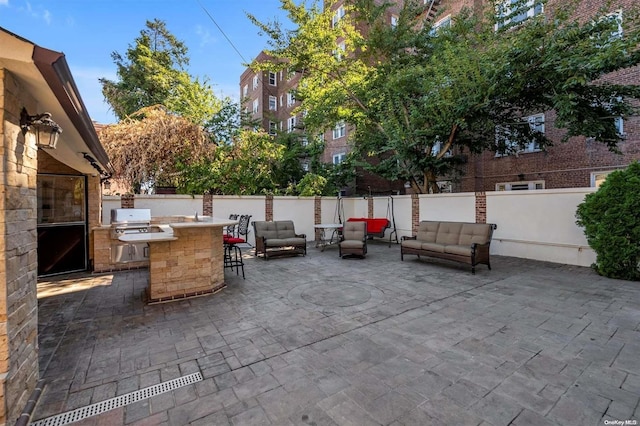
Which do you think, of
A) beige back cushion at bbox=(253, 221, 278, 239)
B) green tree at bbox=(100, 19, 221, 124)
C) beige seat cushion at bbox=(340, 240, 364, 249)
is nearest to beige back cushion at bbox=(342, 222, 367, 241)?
beige seat cushion at bbox=(340, 240, 364, 249)

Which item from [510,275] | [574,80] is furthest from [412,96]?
[510,275]

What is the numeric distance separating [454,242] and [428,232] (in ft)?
2.44

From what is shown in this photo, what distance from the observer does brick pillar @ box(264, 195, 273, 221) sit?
1041 cm

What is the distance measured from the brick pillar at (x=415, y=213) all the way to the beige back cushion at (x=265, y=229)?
16.7ft

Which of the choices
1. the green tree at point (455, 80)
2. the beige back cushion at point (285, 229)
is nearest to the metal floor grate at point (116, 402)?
the beige back cushion at point (285, 229)

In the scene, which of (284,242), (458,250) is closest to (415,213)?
(458,250)

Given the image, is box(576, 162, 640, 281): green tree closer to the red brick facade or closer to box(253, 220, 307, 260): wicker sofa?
the red brick facade

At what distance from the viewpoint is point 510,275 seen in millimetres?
6000

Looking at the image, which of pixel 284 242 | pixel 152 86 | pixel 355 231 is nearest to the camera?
pixel 284 242

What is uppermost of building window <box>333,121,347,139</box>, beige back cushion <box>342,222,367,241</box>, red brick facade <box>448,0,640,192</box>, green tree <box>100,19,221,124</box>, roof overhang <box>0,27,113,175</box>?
green tree <box>100,19,221,124</box>

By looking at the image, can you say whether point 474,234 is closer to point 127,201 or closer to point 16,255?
point 16,255

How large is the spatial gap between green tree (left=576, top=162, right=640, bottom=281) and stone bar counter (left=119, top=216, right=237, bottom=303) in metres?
7.50

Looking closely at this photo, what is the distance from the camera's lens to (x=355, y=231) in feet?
27.6

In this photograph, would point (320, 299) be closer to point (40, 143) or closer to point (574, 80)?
point (40, 143)
